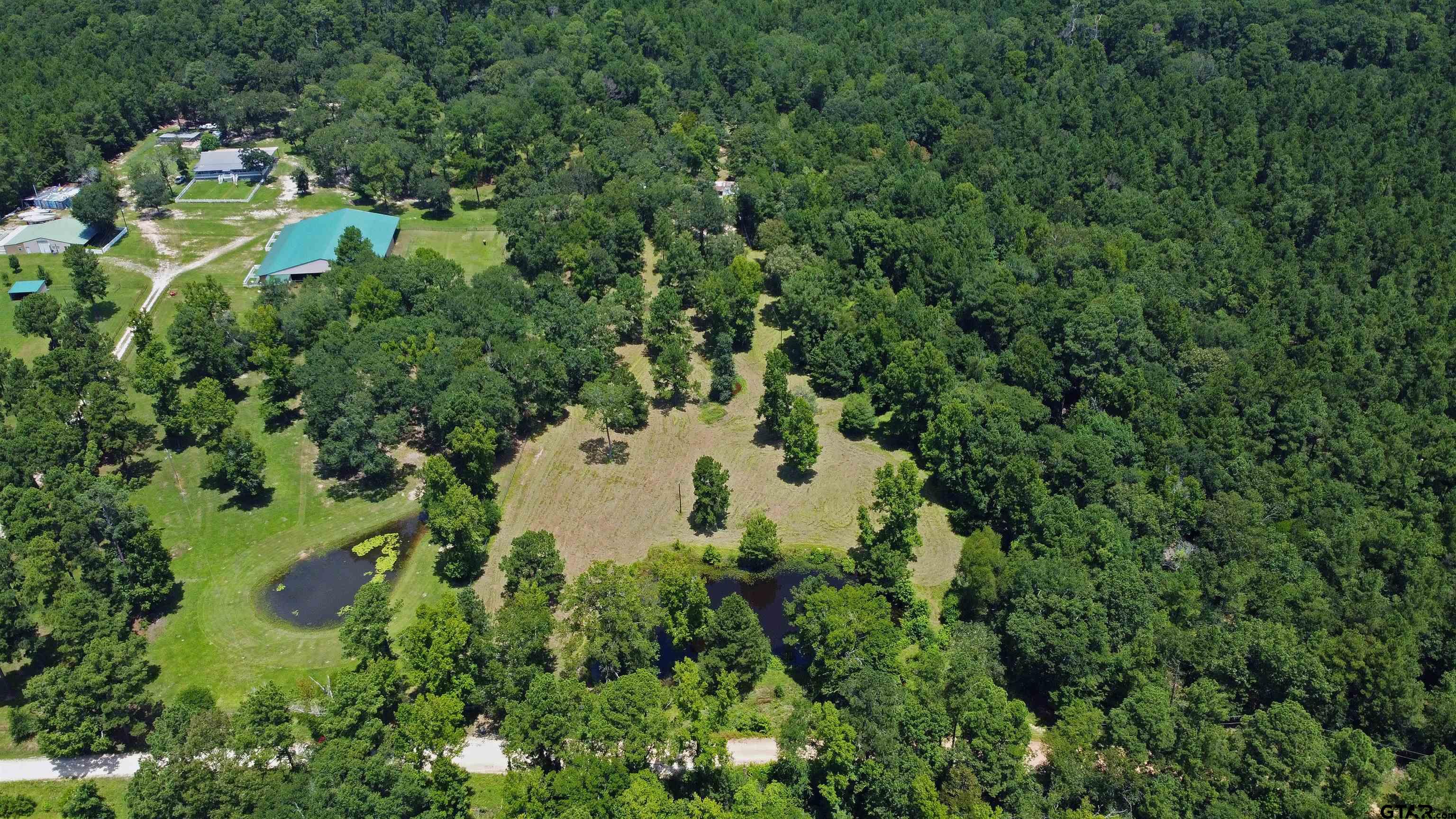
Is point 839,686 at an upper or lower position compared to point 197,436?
upper

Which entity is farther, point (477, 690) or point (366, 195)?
point (366, 195)

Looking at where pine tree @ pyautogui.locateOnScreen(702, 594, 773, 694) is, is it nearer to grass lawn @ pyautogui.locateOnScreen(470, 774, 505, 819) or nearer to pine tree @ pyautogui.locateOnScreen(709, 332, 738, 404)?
grass lawn @ pyautogui.locateOnScreen(470, 774, 505, 819)

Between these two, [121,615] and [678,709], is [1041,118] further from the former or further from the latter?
Result: [121,615]

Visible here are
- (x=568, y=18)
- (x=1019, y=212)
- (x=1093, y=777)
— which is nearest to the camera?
(x=1093, y=777)

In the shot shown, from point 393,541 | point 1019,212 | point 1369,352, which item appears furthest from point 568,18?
point 1369,352

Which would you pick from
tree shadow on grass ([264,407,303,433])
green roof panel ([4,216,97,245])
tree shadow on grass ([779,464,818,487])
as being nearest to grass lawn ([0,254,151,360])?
green roof panel ([4,216,97,245])

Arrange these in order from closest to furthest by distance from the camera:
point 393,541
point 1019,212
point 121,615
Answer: point 121,615
point 393,541
point 1019,212
